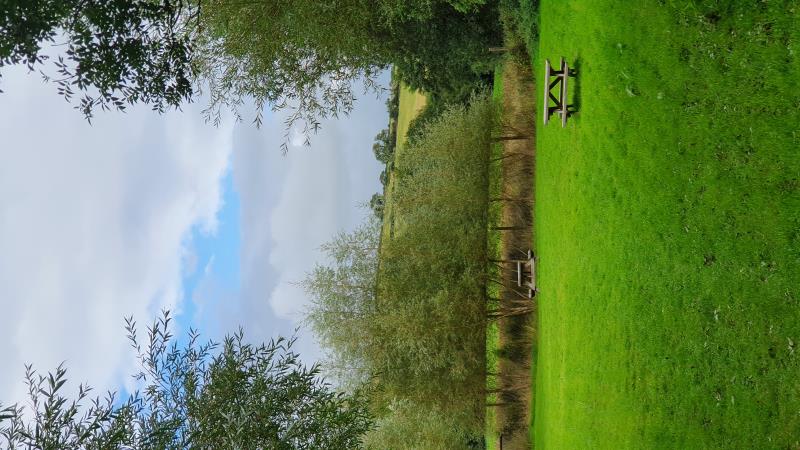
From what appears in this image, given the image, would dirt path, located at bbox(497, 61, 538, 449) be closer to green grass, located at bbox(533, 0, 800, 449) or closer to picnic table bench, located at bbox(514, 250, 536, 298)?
picnic table bench, located at bbox(514, 250, 536, 298)

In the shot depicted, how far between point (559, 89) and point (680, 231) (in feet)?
28.7

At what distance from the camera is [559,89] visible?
65.1ft

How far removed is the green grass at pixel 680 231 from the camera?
9734 mm

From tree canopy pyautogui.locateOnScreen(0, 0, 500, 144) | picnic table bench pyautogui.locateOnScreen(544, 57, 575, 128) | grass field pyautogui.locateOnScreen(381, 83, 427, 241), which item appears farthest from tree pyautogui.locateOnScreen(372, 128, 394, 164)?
picnic table bench pyautogui.locateOnScreen(544, 57, 575, 128)

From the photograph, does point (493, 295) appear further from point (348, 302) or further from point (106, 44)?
point (106, 44)

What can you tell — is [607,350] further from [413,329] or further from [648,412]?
[413,329]

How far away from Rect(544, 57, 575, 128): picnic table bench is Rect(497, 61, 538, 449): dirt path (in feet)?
16.8

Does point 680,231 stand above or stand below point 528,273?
below

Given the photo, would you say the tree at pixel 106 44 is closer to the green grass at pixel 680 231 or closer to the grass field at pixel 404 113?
the green grass at pixel 680 231

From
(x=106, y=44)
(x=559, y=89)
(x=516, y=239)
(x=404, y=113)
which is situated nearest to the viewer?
(x=106, y=44)

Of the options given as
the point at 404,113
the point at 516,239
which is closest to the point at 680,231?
the point at 516,239

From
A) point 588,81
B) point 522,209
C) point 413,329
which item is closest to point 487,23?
point 522,209

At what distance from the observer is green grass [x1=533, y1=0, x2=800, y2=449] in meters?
9.73

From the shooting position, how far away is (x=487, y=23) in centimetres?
2686
